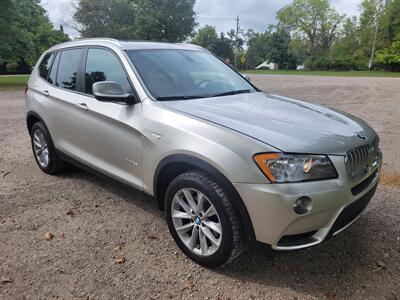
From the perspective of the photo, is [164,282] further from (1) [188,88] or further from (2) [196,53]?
(2) [196,53]

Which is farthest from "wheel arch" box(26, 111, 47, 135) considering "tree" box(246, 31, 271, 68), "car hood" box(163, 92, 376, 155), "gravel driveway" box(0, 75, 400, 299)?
"tree" box(246, 31, 271, 68)

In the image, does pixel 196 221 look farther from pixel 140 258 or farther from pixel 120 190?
pixel 120 190

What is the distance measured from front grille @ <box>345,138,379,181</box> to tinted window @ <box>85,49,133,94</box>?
6.55 ft

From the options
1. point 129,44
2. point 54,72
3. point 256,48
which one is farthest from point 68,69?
point 256,48

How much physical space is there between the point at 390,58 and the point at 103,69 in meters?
53.7

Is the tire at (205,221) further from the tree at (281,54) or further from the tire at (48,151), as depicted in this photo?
the tree at (281,54)

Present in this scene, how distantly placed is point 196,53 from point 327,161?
92.9 inches

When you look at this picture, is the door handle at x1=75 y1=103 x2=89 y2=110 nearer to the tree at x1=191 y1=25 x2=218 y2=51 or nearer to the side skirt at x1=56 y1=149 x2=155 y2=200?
the side skirt at x1=56 y1=149 x2=155 y2=200

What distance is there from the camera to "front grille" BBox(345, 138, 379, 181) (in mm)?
2652

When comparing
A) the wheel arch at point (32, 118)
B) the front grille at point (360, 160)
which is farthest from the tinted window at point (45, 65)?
the front grille at point (360, 160)

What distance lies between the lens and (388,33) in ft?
198

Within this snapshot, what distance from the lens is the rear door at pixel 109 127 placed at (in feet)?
11.0

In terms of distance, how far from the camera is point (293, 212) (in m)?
2.41

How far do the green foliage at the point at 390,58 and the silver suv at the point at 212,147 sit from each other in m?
52.1
